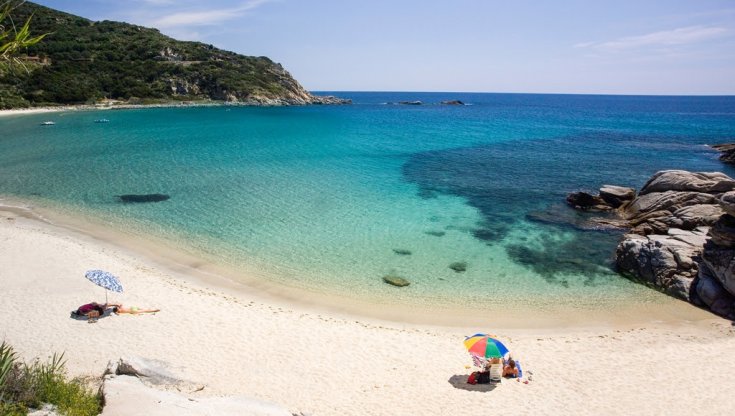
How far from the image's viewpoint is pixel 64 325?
15367 mm

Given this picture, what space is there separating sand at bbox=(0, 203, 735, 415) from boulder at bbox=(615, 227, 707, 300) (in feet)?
7.12

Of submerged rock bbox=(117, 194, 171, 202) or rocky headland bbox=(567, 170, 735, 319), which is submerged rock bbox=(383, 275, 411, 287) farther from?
submerged rock bbox=(117, 194, 171, 202)

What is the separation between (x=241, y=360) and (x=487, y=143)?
61.3 meters

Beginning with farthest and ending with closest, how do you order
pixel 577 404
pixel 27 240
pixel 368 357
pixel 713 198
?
pixel 713 198, pixel 27 240, pixel 368 357, pixel 577 404

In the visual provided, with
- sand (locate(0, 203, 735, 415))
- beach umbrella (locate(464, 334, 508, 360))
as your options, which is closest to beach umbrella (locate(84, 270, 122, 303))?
sand (locate(0, 203, 735, 415))

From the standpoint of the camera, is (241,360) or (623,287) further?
(623,287)

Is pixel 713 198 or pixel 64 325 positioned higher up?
pixel 713 198

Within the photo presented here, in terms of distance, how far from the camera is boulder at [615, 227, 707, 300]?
21.0 m

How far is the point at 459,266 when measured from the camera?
23.1 m

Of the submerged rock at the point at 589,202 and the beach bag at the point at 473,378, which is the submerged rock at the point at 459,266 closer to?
the beach bag at the point at 473,378

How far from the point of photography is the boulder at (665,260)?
68.8ft

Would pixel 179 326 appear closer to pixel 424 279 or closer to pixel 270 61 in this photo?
pixel 424 279

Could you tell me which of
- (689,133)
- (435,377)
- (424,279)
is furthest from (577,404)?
(689,133)

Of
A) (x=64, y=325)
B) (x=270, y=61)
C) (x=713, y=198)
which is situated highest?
(x=270, y=61)
